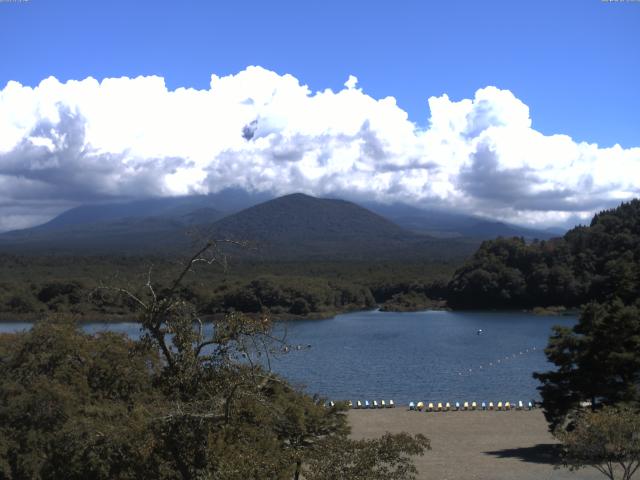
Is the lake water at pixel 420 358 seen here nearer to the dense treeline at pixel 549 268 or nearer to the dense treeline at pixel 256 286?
the dense treeline at pixel 256 286

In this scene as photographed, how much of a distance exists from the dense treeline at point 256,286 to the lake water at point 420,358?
6111 millimetres

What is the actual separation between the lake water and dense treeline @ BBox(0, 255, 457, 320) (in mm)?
6111

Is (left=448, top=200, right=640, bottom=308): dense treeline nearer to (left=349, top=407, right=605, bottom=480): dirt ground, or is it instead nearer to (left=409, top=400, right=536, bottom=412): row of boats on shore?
(left=409, top=400, right=536, bottom=412): row of boats on shore

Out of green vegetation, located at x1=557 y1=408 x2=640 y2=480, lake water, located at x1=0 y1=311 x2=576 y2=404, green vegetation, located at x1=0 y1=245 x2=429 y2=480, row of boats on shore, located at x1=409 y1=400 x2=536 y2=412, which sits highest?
green vegetation, located at x1=0 y1=245 x2=429 y2=480

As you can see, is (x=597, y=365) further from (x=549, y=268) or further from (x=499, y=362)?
(x=549, y=268)

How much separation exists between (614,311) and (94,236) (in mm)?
188277

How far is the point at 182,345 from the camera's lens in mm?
8883

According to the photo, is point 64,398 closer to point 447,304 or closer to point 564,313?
point 564,313

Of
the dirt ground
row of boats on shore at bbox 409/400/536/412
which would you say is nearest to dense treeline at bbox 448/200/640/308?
row of boats on shore at bbox 409/400/536/412

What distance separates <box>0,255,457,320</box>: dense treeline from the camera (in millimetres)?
69438

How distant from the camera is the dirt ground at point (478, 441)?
17141 millimetres

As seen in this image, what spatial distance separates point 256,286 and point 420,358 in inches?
1299

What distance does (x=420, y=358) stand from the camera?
140ft

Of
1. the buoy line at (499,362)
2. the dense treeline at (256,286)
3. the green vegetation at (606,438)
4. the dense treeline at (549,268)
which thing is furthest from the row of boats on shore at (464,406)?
the dense treeline at (549,268)
